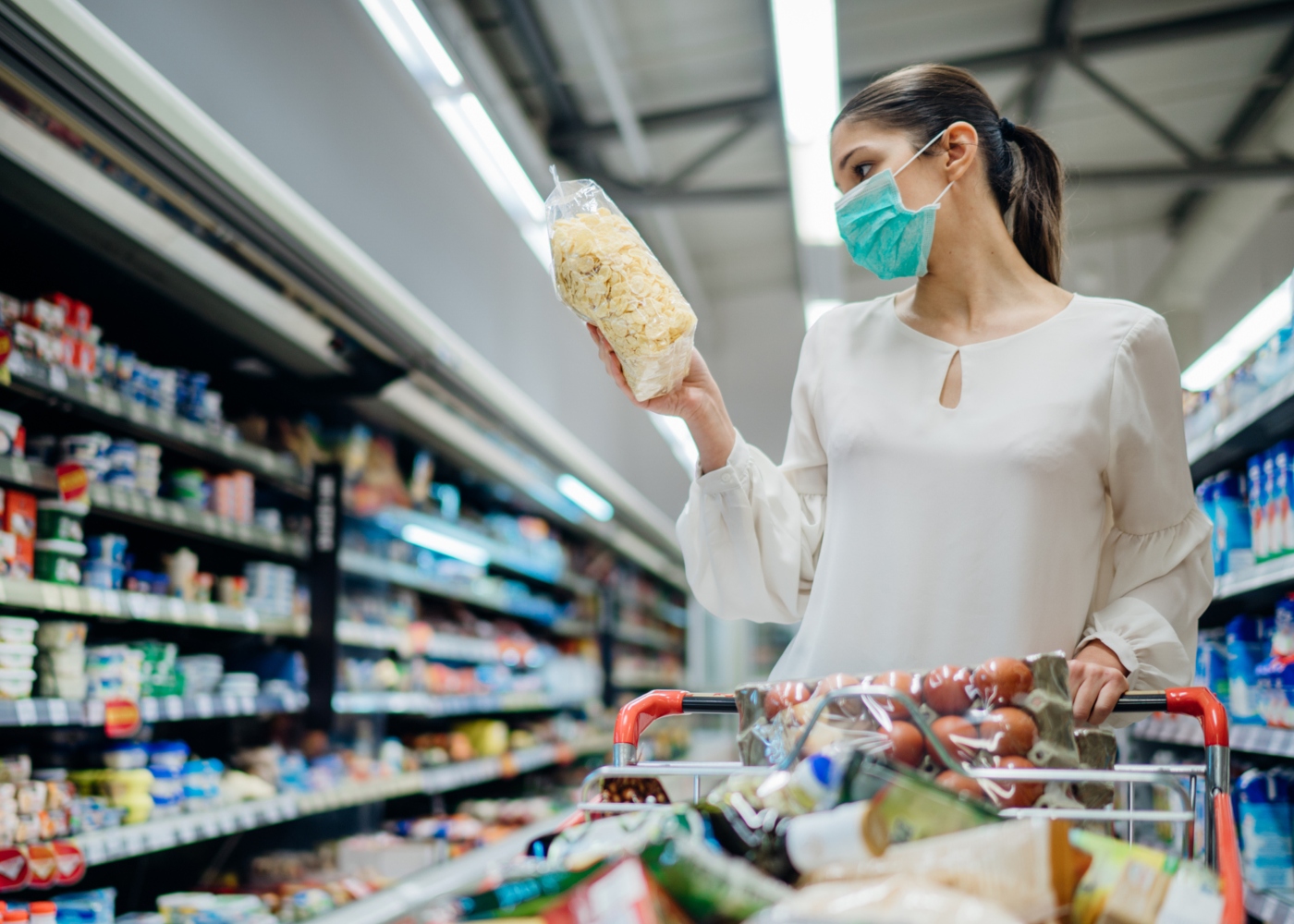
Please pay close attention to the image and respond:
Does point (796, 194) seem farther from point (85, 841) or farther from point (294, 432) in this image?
point (85, 841)

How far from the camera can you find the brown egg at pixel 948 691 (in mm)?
991

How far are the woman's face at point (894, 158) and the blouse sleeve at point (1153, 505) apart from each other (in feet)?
1.15

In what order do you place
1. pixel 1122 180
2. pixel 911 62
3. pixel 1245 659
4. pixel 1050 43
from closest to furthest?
1. pixel 1245 659
2. pixel 1050 43
3. pixel 911 62
4. pixel 1122 180

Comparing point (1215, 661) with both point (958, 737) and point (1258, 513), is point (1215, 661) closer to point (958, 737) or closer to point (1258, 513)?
point (1258, 513)

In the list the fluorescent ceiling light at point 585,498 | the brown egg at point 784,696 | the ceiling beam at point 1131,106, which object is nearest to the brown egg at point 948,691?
the brown egg at point 784,696

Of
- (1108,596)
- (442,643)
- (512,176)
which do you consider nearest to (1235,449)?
(1108,596)

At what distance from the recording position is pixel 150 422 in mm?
2934

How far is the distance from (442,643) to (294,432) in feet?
4.90

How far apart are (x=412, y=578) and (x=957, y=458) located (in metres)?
3.69

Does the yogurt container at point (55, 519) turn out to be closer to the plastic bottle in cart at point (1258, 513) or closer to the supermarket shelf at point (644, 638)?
the plastic bottle in cart at point (1258, 513)

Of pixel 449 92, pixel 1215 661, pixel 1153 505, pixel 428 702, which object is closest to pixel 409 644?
pixel 428 702

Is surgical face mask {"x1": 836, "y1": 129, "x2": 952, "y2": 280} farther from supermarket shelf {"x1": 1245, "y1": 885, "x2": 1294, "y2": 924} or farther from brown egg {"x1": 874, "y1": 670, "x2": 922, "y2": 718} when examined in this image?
supermarket shelf {"x1": 1245, "y1": 885, "x2": 1294, "y2": 924}

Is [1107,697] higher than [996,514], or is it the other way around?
[996,514]

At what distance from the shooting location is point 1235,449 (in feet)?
11.0
